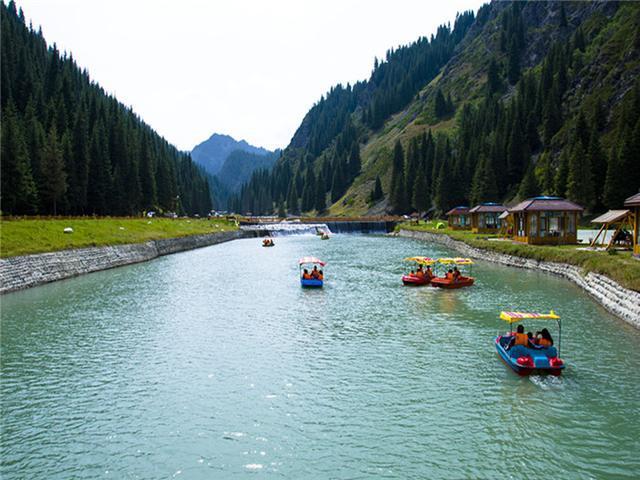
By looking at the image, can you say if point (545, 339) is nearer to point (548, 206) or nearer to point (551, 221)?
point (548, 206)

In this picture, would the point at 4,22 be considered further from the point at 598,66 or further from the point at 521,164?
the point at 598,66

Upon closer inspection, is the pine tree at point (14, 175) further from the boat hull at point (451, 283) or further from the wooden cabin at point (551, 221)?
the wooden cabin at point (551, 221)

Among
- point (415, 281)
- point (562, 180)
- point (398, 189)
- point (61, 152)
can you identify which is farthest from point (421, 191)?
point (415, 281)

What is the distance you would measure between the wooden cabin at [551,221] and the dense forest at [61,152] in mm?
73613

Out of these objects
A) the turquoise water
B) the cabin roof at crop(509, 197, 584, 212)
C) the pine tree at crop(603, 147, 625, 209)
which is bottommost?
the turquoise water

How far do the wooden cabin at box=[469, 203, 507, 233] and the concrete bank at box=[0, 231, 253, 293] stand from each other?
6017 centimetres

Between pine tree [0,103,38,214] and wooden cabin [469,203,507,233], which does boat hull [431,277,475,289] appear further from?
pine tree [0,103,38,214]

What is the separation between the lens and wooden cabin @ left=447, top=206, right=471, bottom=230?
355 feet

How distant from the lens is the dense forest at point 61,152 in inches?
2916

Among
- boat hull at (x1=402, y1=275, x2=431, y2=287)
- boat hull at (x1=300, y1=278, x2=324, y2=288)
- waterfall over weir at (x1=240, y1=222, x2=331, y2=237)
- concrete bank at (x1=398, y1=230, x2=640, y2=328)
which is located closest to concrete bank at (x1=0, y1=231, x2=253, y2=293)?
boat hull at (x1=300, y1=278, x2=324, y2=288)

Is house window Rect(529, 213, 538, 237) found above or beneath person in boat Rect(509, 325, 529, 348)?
above

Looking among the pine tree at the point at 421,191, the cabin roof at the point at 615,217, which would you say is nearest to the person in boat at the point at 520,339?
the cabin roof at the point at 615,217

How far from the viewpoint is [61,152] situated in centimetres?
Result: 8350

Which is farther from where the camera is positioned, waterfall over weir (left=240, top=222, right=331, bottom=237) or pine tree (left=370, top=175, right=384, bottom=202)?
pine tree (left=370, top=175, right=384, bottom=202)
